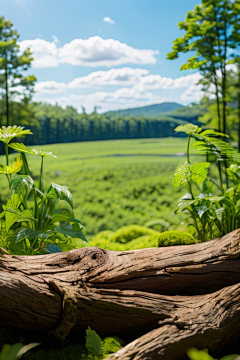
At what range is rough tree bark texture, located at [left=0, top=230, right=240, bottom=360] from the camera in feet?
3.88

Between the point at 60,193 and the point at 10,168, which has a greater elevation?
the point at 10,168

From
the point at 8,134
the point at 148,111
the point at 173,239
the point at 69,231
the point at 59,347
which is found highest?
the point at 148,111

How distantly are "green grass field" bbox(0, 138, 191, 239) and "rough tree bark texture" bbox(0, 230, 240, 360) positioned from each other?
1800 millimetres

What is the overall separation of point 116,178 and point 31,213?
7.81ft

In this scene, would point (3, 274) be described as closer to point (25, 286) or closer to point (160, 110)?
point (25, 286)

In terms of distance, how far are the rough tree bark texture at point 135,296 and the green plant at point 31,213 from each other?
195 mm

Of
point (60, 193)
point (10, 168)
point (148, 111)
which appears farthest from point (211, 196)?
point (148, 111)

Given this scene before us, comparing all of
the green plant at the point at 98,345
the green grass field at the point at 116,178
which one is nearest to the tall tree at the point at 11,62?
the green grass field at the point at 116,178

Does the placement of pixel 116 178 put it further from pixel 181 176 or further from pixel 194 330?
pixel 194 330

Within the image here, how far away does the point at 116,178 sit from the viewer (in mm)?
4008

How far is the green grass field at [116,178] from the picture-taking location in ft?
11.6

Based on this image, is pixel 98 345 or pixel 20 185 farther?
pixel 20 185

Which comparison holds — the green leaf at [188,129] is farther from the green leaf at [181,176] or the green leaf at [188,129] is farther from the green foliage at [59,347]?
the green foliage at [59,347]

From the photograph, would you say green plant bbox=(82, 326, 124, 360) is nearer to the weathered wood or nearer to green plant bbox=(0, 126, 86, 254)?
the weathered wood
